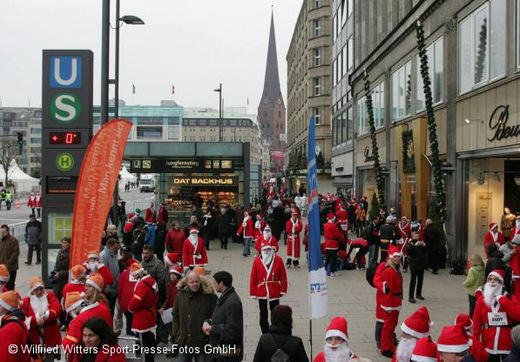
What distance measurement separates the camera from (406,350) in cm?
550

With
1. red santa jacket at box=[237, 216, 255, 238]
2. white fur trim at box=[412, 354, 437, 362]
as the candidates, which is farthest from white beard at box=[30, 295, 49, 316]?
red santa jacket at box=[237, 216, 255, 238]

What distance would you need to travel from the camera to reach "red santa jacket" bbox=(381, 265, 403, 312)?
8656 mm

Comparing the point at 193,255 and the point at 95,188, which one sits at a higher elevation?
the point at 95,188

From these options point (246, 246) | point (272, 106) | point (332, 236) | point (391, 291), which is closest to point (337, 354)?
point (391, 291)

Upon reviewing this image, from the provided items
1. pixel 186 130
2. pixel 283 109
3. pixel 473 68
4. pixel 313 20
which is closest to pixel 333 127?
pixel 313 20

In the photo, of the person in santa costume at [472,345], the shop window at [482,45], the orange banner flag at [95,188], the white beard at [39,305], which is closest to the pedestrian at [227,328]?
the white beard at [39,305]

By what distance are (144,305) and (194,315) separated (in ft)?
4.48

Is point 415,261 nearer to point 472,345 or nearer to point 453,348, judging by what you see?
point 472,345

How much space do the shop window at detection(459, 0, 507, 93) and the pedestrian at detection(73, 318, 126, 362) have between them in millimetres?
12684

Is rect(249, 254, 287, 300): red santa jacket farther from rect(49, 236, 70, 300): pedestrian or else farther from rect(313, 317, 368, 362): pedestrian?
rect(313, 317, 368, 362): pedestrian

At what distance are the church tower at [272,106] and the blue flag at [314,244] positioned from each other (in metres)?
170

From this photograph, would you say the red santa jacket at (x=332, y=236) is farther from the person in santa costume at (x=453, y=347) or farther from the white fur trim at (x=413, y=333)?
the person in santa costume at (x=453, y=347)

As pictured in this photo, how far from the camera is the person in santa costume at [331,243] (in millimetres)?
15375

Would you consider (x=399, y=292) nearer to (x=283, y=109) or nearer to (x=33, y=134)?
(x=33, y=134)
